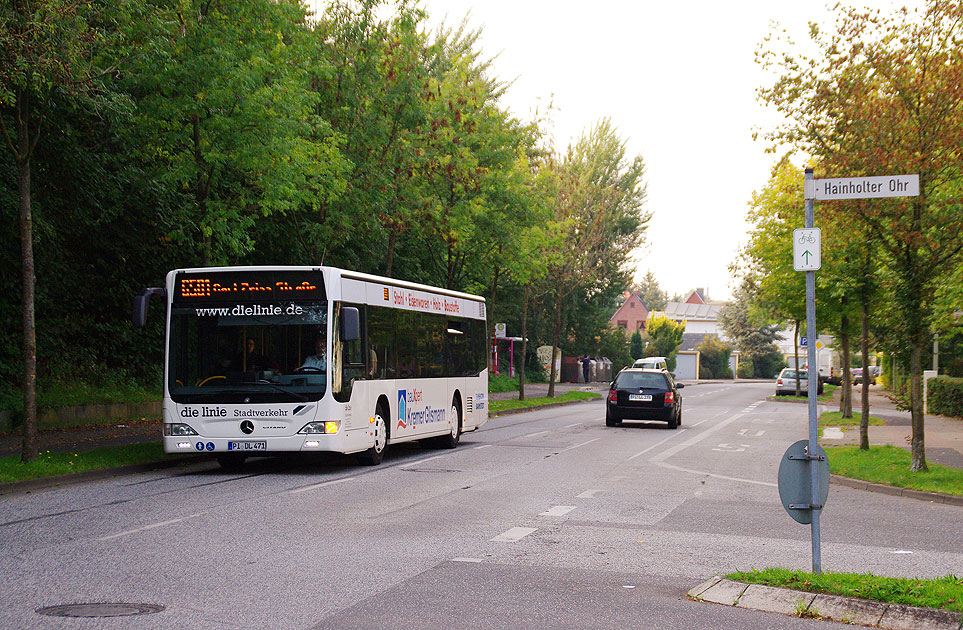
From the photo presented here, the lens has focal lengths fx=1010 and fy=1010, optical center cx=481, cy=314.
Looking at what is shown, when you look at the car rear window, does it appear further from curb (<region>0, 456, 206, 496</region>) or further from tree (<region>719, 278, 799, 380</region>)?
tree (<region>719, 278, 799, 380</region>)

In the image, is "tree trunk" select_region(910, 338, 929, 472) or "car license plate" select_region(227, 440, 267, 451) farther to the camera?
"tree trunk" select_region(910, 338, 929, 472)

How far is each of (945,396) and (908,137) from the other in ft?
72.0

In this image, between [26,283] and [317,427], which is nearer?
[26,283]

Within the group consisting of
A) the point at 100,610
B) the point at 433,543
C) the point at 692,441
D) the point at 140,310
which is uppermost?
the point at 140,310

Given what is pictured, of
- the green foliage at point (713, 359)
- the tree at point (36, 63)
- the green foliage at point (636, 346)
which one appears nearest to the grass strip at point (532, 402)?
the tree at point (36, 63)

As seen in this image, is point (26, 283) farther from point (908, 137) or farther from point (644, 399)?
point (644, 399)

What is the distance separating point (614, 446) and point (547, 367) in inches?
1689

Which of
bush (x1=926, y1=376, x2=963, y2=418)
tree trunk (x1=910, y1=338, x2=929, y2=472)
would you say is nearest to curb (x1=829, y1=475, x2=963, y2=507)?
tree trunk (x1=910, y1=338, x2=929, y2=472)

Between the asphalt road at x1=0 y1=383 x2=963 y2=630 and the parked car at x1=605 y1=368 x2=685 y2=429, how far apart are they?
32.4 ft

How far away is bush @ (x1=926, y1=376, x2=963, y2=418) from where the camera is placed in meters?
32.2

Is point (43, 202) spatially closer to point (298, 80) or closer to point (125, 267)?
point (125, 267)

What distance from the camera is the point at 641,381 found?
27.1 meters

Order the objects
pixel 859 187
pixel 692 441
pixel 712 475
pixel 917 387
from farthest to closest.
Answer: pixel 692 441
pixel 712 475
pixel 917 387
pixel 859 187

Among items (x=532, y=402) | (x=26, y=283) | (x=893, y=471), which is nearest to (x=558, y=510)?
(x=893, y=471)
